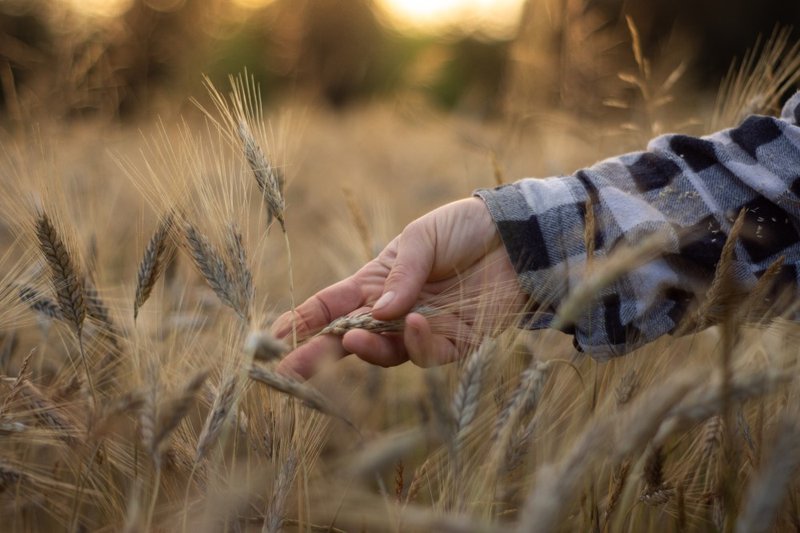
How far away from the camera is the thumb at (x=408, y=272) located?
53.1 inches

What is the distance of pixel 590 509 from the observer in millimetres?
1149

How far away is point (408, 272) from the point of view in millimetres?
1431

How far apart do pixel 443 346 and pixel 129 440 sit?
0.67 metres

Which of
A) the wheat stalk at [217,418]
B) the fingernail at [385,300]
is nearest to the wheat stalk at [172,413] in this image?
the wheat stalk at [217,418]

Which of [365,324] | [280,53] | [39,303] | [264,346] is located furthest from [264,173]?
[280,53]

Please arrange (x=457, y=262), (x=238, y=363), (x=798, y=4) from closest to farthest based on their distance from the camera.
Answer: (x=238, y=363) → (x=457, y=262) → (x=798, y=4)

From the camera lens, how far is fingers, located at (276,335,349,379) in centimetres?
128

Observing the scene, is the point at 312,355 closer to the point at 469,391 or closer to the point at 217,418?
the point at 217,418

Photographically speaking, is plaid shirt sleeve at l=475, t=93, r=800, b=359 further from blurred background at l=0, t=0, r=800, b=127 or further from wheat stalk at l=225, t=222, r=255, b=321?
blurred background at l=0, t=0, r=800, b=127

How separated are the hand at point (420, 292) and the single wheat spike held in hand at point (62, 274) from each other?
1.20 feet

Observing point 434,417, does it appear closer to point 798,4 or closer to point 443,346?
point 443,346

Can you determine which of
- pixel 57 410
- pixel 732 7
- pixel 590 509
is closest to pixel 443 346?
pixel 590 509

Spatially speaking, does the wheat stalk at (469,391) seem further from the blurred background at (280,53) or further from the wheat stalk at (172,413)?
the blurred background at (280,53)

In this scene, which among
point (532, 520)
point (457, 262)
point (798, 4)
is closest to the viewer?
point (532, 520)
